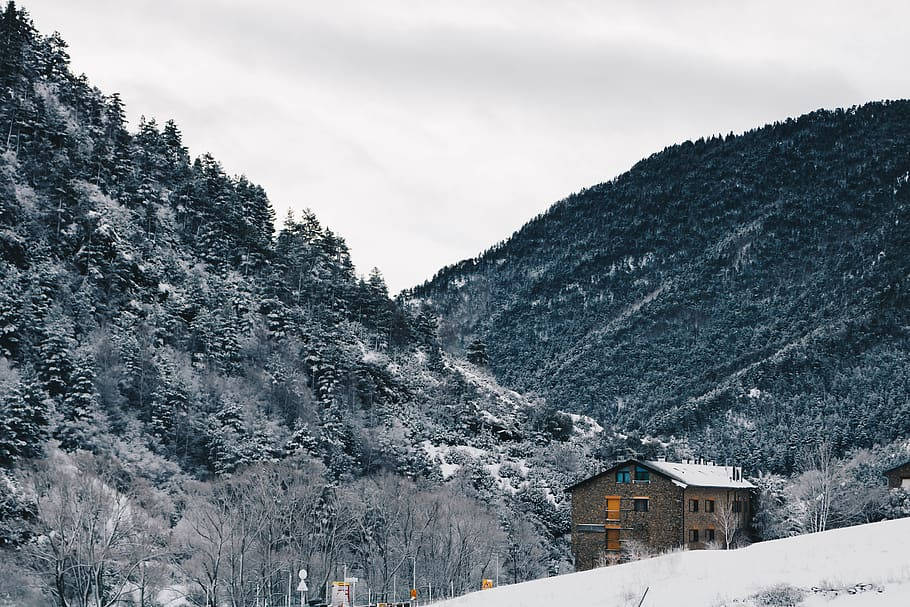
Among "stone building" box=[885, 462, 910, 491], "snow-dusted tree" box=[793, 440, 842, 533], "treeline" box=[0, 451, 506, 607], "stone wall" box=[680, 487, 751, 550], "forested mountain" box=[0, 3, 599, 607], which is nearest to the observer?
"treeline" box=[0, 451, 506, 607]

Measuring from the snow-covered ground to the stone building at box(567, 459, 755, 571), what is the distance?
55105 mm

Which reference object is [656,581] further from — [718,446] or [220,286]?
[718,446]

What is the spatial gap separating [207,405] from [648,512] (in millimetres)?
44236

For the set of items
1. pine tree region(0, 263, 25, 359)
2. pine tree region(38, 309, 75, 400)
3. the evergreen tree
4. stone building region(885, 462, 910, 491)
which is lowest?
stone building region(885, 462, 910, 491)

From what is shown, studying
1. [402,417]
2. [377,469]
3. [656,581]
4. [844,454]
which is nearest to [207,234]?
[402,417]

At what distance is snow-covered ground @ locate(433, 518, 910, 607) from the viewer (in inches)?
1038

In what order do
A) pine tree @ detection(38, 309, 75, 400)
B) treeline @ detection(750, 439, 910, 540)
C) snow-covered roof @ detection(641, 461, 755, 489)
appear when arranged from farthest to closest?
treeline @ detection(750, 439, 910, 540), snow-covered roof @ detection(641, 461, 755, 489), pine tree @ detection(38, 309, 75, 400)

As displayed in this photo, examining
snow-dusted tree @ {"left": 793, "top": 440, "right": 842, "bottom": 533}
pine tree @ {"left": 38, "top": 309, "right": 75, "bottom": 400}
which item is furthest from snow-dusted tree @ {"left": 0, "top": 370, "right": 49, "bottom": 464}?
snow-dusted tree @ {"left": 793, "top": 440, "right": 842, "bottom": 533}

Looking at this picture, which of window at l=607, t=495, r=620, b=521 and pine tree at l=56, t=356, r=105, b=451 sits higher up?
pine tree at l=56, t=356, r=105, b=451

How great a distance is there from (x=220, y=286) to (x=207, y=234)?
10.2 metres

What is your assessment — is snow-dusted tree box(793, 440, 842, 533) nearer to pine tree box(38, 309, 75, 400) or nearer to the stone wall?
the stone wall

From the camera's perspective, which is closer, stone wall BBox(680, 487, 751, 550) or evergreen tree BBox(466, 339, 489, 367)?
stone wall BBox(680, 487, 751, 550)

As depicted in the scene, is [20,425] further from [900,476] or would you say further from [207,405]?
[900,476]

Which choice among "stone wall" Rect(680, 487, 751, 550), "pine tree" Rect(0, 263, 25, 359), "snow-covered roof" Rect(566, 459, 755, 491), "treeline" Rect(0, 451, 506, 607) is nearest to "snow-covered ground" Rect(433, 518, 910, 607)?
"treeline" Rect(0, 451, 506, 607)
